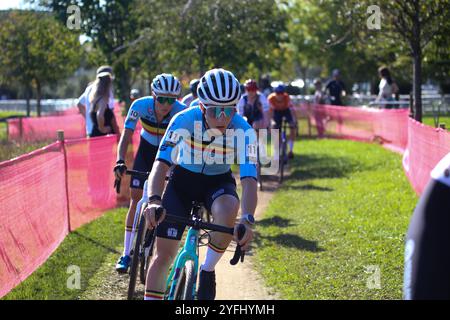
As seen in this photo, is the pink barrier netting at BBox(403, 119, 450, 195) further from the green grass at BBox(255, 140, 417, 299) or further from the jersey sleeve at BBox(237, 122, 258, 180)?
the jersey sleeve at BBox(237, 122, 258, 180)

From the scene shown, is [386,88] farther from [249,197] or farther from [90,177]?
[249,197]

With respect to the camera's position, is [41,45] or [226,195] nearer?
[226,195]

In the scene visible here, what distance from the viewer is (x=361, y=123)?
22.5 meters

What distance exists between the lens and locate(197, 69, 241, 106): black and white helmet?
4.89 m

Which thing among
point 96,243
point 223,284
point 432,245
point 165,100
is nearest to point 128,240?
point 223,284

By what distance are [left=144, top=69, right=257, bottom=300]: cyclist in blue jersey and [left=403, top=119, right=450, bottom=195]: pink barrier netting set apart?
12.2ft

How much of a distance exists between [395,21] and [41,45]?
19.7 m

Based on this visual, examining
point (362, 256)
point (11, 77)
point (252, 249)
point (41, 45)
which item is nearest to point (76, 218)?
point (252, 249)

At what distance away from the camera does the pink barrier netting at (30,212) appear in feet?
21.3

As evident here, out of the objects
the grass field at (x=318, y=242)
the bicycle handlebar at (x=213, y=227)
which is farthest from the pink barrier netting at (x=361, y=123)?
the bicycle handlebar at (x=213, y=227)

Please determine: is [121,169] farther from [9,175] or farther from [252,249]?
[252,249]

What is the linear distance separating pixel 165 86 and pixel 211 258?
2425 millimetres

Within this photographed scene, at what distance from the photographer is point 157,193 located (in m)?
4.89
